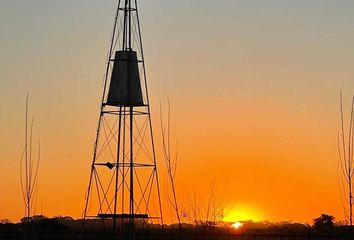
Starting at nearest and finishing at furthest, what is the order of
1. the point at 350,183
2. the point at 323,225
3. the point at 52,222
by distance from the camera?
the point at 350,183, the point at 52,222, the point at 323,225

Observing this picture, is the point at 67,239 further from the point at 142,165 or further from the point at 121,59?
the point at 121,59

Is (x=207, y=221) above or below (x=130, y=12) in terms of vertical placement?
below

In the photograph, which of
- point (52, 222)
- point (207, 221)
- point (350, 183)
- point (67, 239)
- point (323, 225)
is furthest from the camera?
point (323, 225)

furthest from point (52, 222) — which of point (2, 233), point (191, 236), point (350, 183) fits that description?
point (350, 183)

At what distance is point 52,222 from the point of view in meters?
65.4

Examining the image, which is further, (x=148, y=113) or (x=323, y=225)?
(x=323, y=225)

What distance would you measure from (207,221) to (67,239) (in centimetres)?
983

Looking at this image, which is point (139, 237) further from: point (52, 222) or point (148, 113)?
point (52, 222)

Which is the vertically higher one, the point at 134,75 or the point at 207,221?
the point at 134,75

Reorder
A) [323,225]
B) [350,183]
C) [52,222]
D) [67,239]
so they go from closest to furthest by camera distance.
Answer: [350,183], [67,239], [52,222], [323,225]

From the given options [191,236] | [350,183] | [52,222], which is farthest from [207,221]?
[52,222]

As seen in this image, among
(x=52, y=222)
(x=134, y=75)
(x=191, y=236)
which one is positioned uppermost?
(x=134, y=75)

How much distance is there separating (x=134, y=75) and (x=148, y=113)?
76.9 inches

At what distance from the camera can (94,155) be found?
5150 cm
